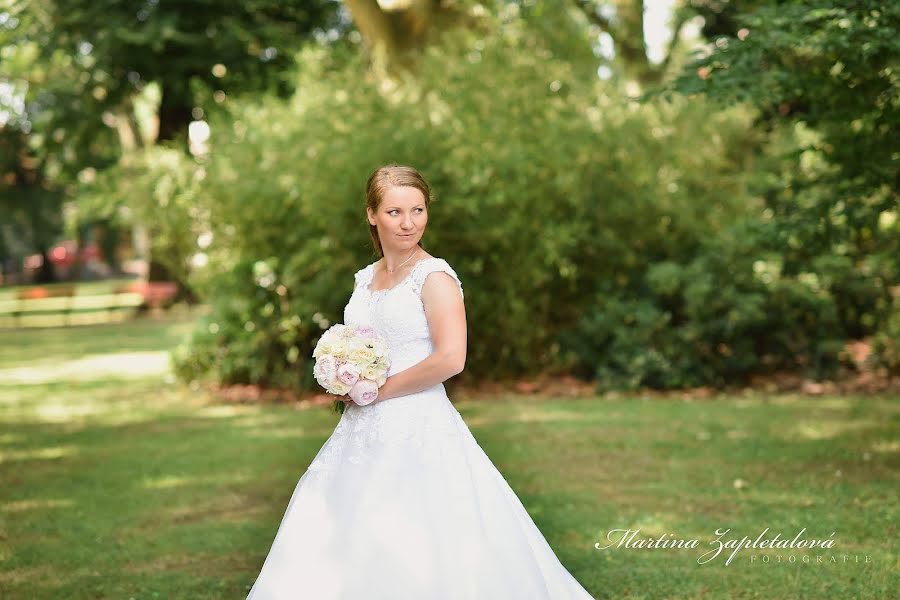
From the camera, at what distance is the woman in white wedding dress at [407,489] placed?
Result: 3922mm

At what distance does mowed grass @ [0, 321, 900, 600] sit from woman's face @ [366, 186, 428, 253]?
2279 mm

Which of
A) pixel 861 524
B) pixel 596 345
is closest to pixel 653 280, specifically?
pixel 596 345

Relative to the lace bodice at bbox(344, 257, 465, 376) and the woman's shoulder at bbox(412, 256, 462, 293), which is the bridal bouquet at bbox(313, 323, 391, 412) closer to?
the lace bodice at bbox(344, 257, 465, 376)

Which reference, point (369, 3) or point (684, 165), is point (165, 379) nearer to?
point (369, 3)

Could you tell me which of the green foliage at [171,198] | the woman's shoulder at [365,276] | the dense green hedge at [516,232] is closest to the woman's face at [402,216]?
the woman's shoulder at [365,276]

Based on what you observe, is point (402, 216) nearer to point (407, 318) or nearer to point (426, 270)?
point (426, 270)

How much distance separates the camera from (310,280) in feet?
42.0

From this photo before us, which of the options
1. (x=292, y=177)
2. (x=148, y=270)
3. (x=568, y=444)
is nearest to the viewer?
(x=568, y=444)

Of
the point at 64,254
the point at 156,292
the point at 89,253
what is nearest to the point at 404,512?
the point at 156,292

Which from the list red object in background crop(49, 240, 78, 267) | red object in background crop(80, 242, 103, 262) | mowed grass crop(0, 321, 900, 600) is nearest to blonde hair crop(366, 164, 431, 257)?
mowed grass crop(0, 321, 900, 600)

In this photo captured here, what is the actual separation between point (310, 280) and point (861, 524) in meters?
7.84

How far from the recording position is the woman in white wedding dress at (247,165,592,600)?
12.9ft

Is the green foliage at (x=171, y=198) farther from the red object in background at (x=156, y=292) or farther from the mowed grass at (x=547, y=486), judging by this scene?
the red object in background at (x=156, y=292)

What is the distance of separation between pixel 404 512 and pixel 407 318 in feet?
2.42
